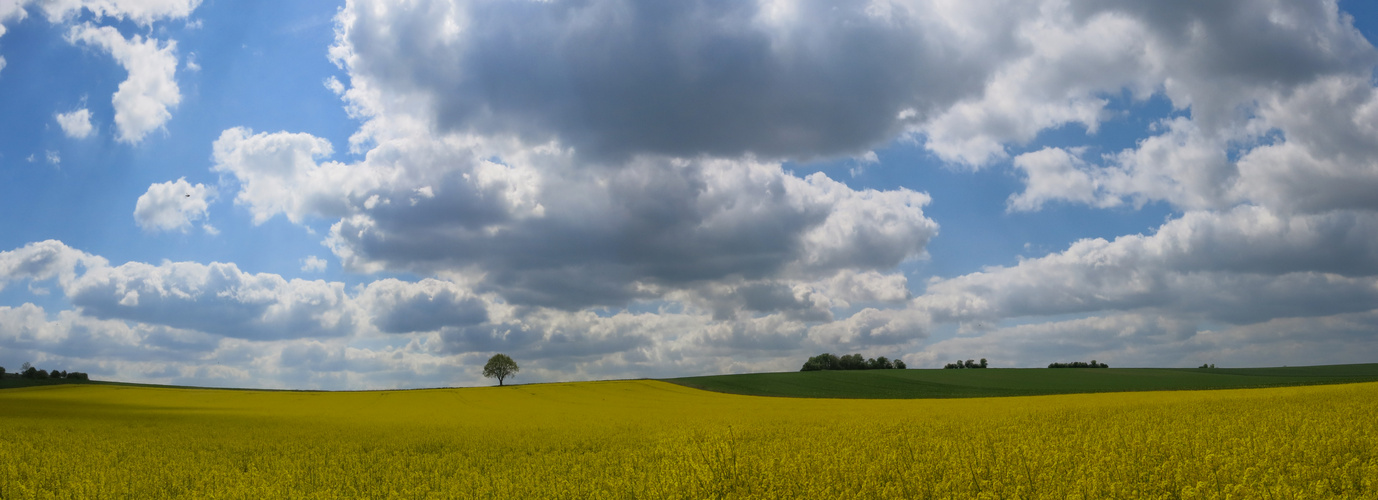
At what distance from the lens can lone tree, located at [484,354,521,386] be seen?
92812mm

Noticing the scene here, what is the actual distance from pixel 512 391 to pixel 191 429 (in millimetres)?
31676

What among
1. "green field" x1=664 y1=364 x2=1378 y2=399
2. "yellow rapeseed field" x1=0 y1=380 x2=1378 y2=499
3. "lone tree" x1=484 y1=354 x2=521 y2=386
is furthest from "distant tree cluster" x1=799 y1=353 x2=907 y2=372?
"yellow rapeseed field" x1=0 y1=380 x2=1378 y2=499

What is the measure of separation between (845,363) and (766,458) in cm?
9539

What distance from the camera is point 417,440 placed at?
18.4m

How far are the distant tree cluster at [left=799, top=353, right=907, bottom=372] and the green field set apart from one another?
18.7 meters

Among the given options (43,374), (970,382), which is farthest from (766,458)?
(43,374)

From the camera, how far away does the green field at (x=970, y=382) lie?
2329 inches

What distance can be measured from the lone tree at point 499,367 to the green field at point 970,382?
33.1 m

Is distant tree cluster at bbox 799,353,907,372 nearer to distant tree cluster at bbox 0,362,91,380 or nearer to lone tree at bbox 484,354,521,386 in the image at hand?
lone tree at bbox 484,354,521,386

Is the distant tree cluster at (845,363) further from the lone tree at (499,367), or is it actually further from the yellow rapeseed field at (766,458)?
the yellow rapeseed field at (766,458)

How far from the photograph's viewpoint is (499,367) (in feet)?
307

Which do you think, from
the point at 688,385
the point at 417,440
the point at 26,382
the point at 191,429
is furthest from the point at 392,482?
the point at 26,382

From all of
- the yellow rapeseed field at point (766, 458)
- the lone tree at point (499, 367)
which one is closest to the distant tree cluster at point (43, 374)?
the lone tree at point (499, 367)

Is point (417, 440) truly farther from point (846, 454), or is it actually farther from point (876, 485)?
point (876, 485)
